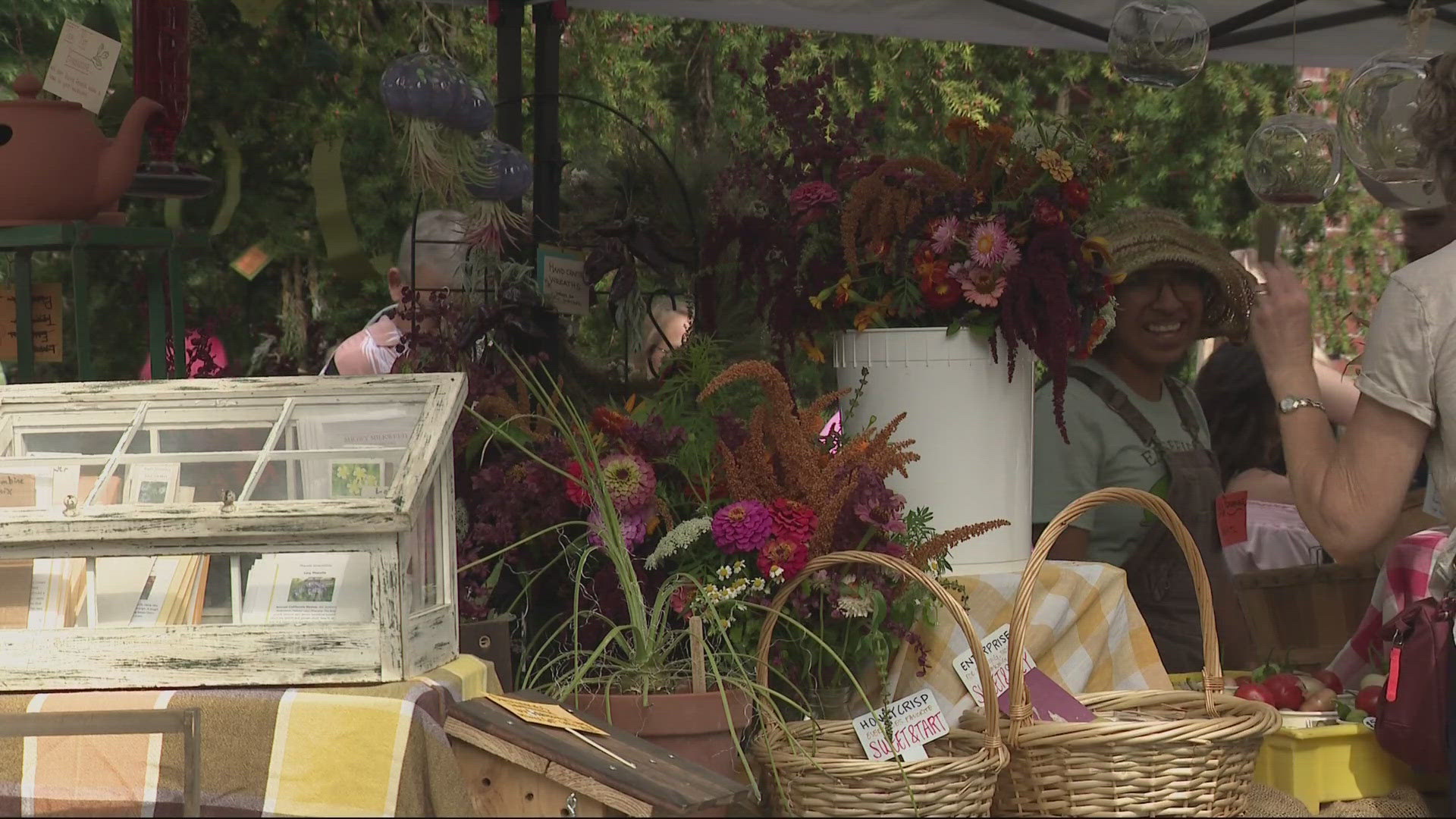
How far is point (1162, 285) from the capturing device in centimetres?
323

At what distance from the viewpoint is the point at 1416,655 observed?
191cm

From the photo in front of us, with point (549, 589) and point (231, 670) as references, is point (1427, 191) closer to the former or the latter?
point (549, 589)

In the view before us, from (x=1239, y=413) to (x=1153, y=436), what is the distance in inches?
53.8

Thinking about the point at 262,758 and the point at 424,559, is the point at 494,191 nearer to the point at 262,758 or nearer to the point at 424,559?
the point at 424,559

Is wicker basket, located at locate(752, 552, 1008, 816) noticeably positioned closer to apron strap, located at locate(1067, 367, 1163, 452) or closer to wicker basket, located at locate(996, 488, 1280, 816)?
wicker basket, located at locate(996, 488, 1280, 816)

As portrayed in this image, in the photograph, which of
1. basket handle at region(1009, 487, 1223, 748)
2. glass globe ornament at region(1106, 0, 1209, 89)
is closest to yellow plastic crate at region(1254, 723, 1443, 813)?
basket handle at region(1009, 487, 1223, 748)

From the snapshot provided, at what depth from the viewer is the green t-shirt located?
9.78 ft

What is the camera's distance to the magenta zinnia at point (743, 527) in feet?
6.27

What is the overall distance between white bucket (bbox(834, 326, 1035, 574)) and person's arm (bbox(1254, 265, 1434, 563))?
0.36 m

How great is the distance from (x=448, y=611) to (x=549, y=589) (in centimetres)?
40

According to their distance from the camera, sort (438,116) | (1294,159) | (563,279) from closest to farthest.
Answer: (438,116), (563,279), (1294,159)

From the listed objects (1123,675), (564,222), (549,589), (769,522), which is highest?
(564,222)

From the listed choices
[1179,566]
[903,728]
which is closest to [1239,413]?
[1179,566]

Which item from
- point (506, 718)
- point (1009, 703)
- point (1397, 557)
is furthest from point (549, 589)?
point (1397, 557)
